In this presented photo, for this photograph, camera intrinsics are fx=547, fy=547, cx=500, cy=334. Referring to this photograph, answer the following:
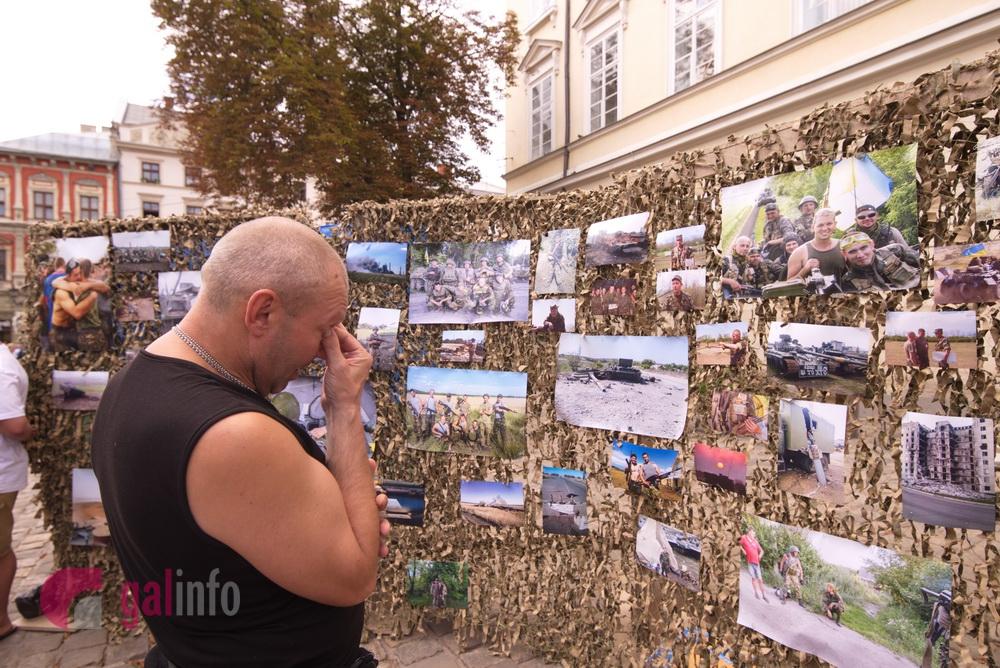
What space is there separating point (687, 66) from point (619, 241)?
1065cm

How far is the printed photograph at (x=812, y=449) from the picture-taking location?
191 cm

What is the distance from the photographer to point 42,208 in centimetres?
4269

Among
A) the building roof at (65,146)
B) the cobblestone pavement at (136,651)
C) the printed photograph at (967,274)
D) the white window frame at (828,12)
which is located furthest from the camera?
the building roof at (65,146)

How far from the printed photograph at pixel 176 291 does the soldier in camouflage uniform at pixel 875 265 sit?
363 cm

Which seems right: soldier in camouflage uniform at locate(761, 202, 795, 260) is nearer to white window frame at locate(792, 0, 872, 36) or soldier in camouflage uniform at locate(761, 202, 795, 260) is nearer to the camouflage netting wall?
the camouflage netting wall

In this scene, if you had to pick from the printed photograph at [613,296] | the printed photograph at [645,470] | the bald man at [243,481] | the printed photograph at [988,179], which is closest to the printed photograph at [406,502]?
the printed photograph at [645,470]

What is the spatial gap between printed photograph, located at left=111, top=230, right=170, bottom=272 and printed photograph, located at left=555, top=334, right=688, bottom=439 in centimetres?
274

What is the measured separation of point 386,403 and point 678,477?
5.71 feet

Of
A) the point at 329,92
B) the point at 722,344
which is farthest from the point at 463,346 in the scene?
the point at 329,92

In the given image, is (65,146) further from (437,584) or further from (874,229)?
(874,229)

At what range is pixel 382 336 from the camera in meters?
3.28

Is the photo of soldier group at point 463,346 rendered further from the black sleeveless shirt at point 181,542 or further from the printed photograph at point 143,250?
the printed photograph at point 143,250

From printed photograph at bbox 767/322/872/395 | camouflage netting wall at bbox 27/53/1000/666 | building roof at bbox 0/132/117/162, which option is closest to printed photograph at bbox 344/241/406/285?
camouflage netting wall at bbox 27/53/1000/666

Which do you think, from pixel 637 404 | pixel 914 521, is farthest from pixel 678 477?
pixel 914 521
